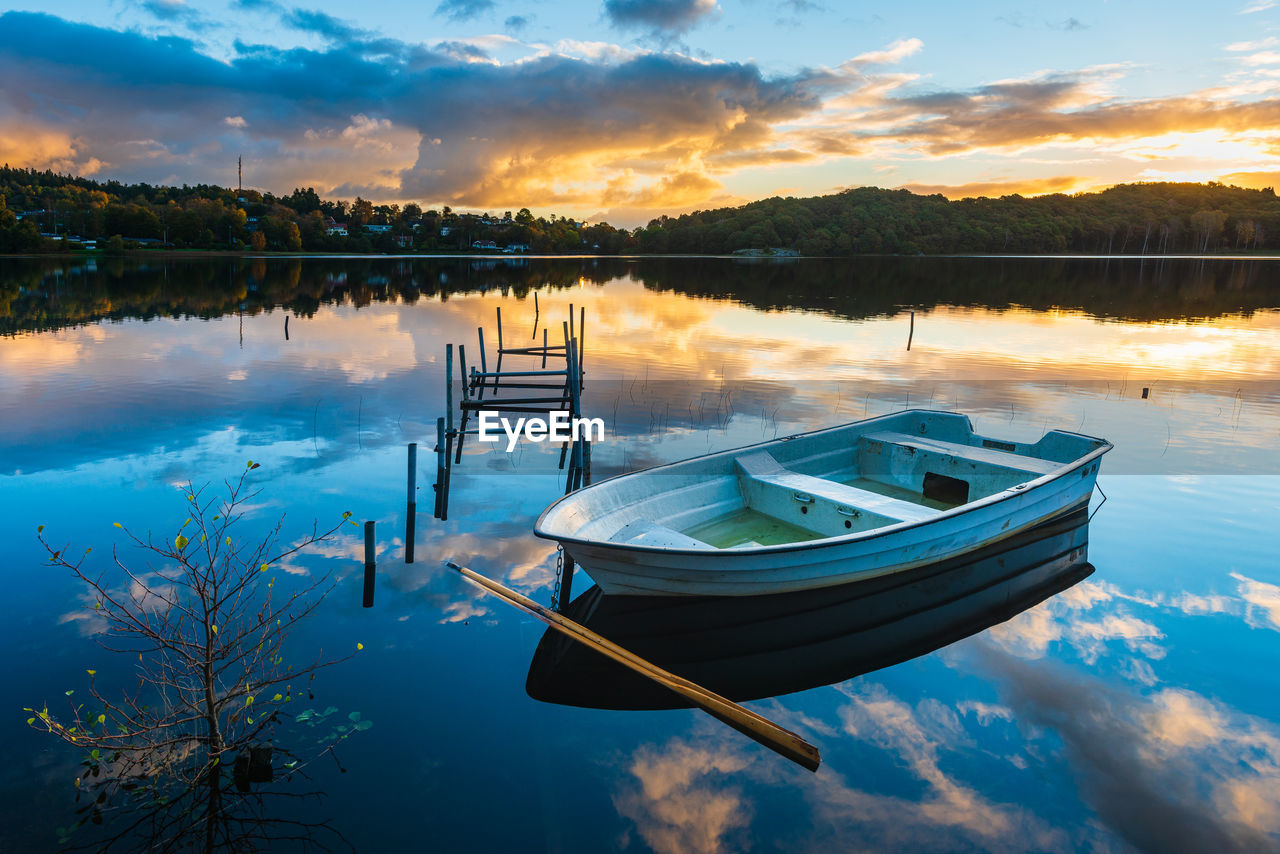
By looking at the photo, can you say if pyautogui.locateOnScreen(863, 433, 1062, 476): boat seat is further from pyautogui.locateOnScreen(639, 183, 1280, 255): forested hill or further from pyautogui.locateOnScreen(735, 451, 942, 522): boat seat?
pyautogui.locateOnScreen(639, 183, 1280, 255): forested hill

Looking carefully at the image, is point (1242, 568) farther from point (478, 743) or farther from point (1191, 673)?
point (478, 743)

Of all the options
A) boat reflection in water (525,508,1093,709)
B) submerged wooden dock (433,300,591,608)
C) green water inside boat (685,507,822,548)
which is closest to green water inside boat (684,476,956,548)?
green water inside boat (685,507,822,548)

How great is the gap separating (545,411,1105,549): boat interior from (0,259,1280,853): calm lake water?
4.65 ft

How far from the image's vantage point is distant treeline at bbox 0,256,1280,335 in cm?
4994

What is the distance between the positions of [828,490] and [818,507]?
510 mm

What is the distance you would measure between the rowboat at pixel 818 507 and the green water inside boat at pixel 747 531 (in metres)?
0.02

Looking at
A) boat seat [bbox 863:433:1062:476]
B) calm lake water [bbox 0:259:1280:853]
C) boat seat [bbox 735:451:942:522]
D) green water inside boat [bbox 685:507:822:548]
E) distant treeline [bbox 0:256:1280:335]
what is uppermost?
distant treeline [bbox 0:256:1280:335]

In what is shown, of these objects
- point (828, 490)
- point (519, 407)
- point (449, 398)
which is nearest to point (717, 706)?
point (828, 490)

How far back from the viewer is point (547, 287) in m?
84.4

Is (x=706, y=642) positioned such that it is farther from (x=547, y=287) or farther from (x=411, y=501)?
(x=547, y=287)

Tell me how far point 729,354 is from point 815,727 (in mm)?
27403

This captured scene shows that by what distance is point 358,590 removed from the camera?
11.2 m

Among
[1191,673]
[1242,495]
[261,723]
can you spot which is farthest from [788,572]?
[1242,495]

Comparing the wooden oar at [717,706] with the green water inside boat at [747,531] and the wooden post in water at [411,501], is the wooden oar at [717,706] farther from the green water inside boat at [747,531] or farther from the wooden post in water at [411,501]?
the wooden post in water at [411,501]
